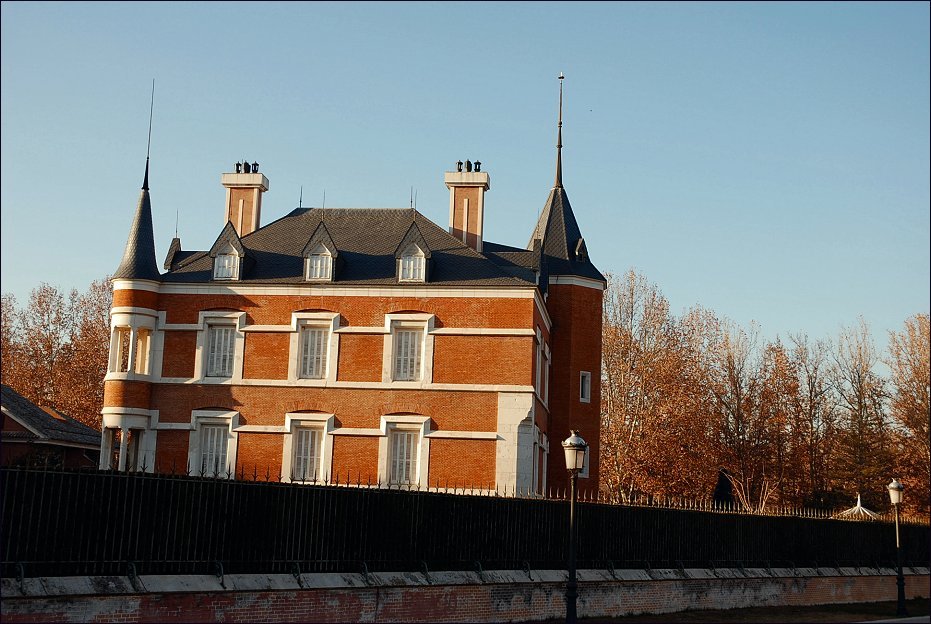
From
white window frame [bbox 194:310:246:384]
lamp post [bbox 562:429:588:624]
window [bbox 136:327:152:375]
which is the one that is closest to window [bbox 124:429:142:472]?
window [bbox 136:327:152:375]

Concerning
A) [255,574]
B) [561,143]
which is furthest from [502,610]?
[561,143]

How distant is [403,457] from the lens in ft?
104

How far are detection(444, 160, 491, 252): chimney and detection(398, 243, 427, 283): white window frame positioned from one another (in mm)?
2705

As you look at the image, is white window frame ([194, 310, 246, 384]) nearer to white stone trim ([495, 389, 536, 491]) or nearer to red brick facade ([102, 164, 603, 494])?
red brick facade ([102, 164, 603, 494])

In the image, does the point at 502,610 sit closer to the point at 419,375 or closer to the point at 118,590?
the point at 118,590

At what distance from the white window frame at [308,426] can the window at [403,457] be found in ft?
6.15

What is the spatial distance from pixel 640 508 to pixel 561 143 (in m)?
22.5

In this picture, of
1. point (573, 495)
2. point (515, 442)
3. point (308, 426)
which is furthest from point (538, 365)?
point (573, 495)

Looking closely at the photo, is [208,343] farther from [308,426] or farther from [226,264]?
[308,426]

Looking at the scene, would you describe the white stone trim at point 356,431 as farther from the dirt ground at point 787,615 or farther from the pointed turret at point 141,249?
the dirt ground at point 787,615

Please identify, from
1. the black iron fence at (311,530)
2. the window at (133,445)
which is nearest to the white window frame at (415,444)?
the window at (133,445)

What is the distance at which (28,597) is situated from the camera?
12375mm

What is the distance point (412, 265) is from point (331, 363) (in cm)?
388

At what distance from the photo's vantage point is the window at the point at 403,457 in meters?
31.4
